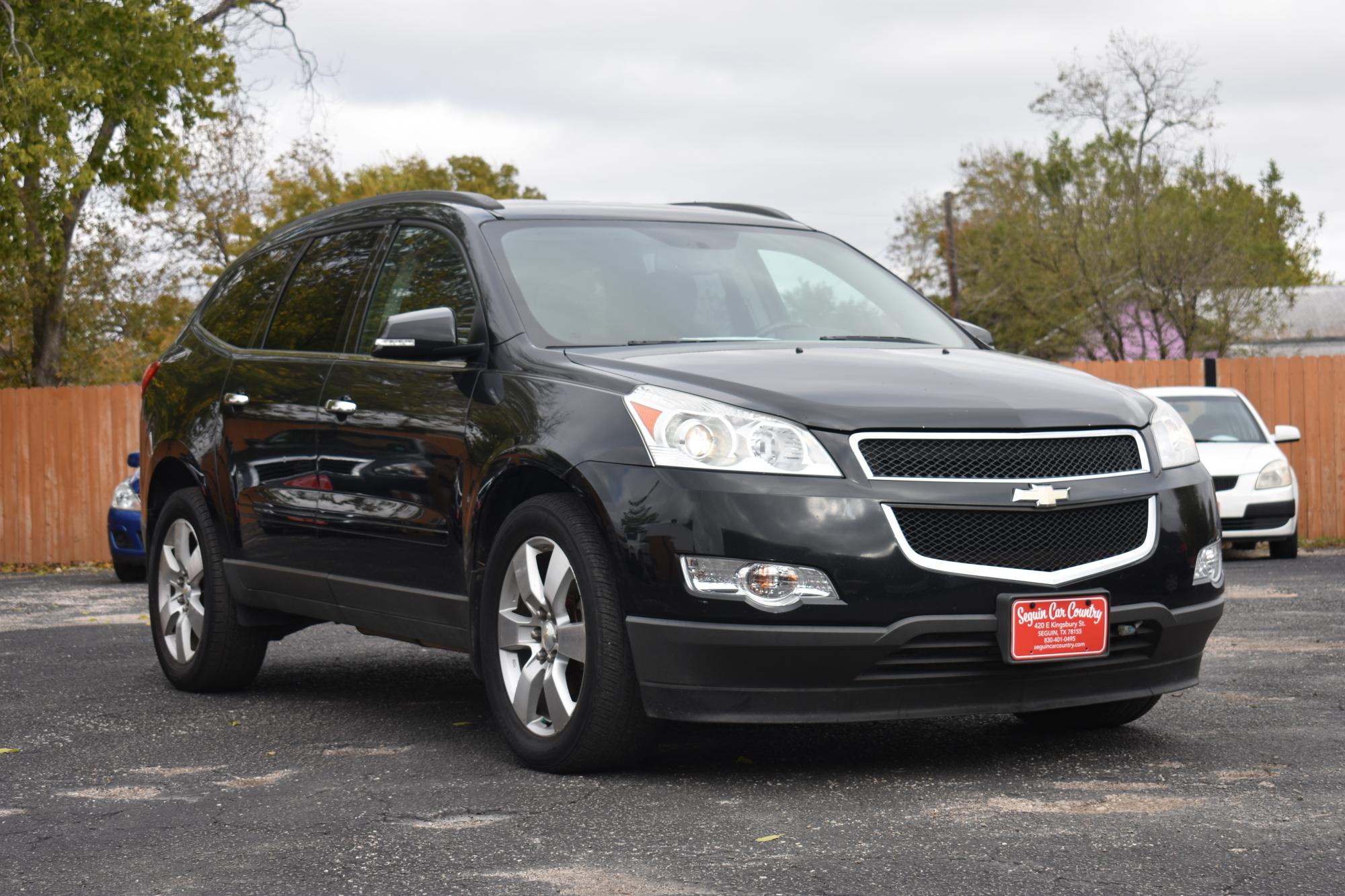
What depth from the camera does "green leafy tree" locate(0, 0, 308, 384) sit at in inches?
656

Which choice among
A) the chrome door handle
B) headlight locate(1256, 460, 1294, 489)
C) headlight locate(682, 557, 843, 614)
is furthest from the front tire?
headlight locate(1256, 460, 1294, 489)

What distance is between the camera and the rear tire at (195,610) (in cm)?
722

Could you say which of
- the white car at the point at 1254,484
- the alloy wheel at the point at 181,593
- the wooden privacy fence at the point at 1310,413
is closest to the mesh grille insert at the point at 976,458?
the alloy wheel at the point at 181,593

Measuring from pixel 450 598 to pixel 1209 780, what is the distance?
243cm

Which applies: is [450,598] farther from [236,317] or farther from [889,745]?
[236,317]

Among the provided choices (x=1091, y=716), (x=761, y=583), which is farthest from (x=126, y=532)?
(x=761, y=583)

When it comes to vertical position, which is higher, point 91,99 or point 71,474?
point 91,99

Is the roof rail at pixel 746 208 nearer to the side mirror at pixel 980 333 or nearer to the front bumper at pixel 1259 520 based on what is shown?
the side mirror at pixel 980 333

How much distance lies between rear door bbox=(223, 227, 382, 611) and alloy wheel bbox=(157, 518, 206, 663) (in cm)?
41

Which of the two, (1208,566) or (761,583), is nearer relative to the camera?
(761,583)

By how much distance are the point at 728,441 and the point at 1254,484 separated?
1153 centimetres

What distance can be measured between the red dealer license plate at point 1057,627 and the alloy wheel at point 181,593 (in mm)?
3786

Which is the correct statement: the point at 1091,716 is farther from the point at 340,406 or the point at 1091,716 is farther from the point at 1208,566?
the point at 340,406

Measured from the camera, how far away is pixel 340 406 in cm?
636
